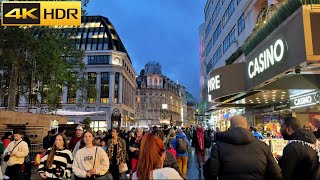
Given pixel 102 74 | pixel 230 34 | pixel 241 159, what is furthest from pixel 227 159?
pixel 102 74

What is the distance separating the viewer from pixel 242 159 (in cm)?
383

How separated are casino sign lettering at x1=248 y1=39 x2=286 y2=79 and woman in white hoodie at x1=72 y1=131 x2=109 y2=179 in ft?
19.0

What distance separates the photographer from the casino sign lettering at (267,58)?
8.64m

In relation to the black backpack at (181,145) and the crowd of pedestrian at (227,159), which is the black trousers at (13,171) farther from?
the black backpack at (181,145)

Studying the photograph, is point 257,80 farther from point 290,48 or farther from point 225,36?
point 225,36

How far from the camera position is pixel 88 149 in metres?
5.35

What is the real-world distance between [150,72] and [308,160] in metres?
141

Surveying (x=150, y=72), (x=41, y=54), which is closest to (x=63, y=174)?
(x=41, y=54)

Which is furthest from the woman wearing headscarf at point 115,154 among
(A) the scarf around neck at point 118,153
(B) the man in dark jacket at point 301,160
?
(B) the man in dark jacket at point 301,160

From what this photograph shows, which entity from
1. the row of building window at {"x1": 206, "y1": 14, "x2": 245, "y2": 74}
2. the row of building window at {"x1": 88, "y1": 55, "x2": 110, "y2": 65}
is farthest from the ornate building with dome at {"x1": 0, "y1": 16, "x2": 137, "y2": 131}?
the row of building window at {"x1": 206, "y1": 14, "x2": 245, "y2": 74}

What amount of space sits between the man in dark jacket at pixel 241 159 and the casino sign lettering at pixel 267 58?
5290 millimetres

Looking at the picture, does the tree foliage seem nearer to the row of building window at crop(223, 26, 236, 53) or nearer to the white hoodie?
the row of building window at crop(223, 26, 236, 53)

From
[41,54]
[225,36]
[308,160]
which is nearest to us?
[308,160]

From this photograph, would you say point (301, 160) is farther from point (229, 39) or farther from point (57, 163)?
point (229, 39)
